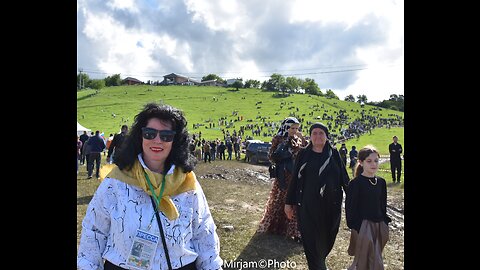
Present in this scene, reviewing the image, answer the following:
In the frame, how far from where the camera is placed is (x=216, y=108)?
235ft

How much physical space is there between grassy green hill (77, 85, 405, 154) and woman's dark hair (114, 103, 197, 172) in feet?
120

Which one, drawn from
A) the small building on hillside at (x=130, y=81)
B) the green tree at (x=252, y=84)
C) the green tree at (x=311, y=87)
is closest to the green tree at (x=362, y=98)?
the green tree at (x=311, y=87)

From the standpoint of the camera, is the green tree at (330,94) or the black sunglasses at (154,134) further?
the green tree at (330,94)

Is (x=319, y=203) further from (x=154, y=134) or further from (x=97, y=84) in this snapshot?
(x=97, y=84)

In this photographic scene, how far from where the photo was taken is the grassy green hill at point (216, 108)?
51062 millimetres

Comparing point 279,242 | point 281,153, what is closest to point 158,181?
point 281,153

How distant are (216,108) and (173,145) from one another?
69426mm

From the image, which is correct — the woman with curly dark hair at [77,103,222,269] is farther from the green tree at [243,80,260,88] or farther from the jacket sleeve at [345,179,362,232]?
the green tree at [243,80,260,88]

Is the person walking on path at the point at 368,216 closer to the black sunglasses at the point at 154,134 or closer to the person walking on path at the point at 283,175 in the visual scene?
the person walking on path at the point at 283,175

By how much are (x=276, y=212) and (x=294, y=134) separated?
1.48 metres

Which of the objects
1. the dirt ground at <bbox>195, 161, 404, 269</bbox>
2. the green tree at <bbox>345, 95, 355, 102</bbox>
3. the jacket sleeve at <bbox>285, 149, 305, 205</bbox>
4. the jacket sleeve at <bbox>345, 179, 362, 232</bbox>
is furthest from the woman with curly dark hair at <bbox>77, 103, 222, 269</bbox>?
the green tree at <bbox>345, 95, 355, 102</bbox>

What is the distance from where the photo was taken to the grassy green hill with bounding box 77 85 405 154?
5106 cm
